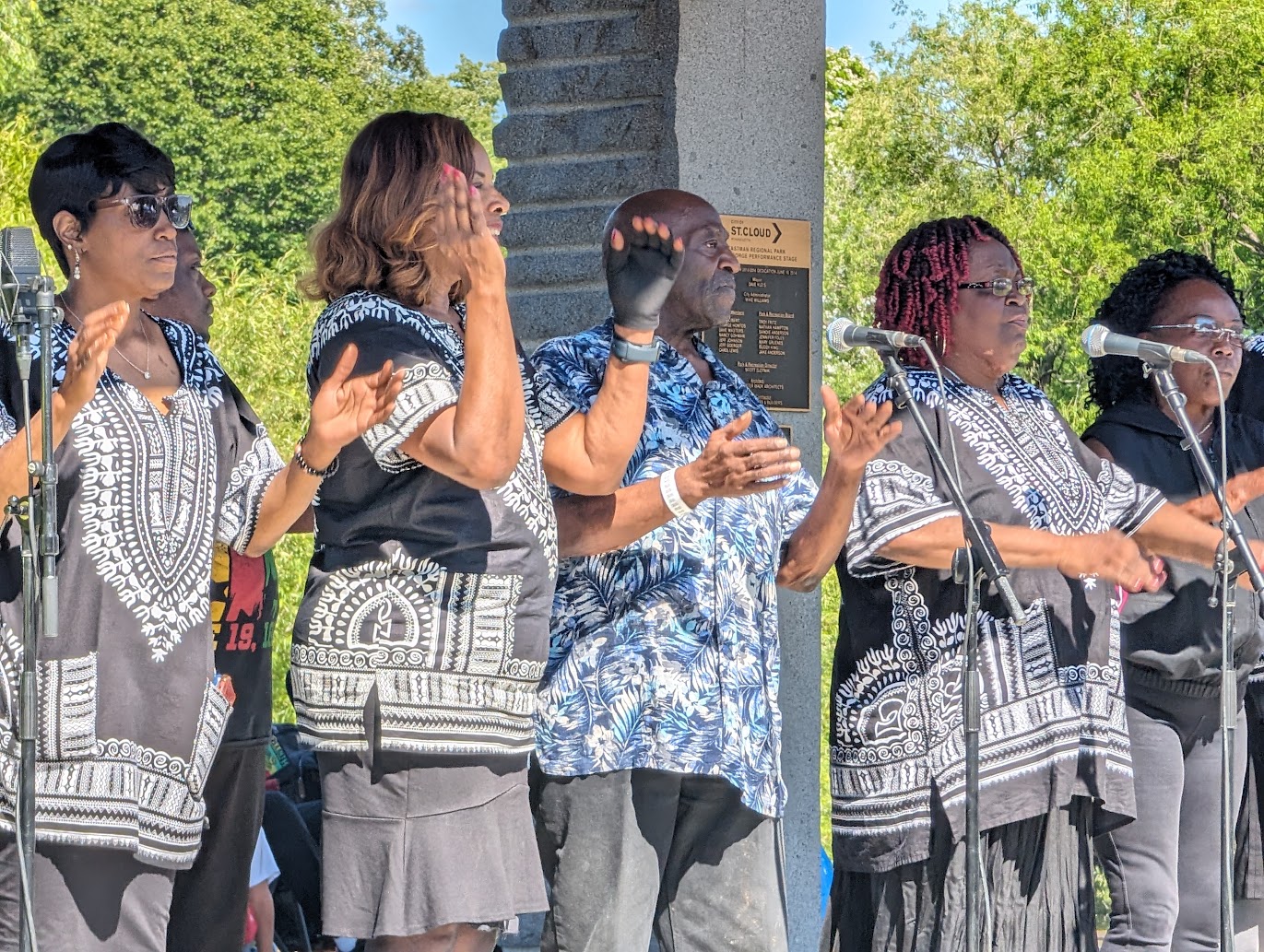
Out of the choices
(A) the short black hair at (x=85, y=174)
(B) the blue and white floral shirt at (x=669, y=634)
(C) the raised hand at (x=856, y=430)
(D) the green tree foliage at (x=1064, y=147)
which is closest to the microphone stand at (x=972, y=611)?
(C) the raised hand at (x=856, y=430)

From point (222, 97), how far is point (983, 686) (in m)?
31.4

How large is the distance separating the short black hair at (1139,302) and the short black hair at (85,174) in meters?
2.79

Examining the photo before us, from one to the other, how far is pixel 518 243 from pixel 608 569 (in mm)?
2072

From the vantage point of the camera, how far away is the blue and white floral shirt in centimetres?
398

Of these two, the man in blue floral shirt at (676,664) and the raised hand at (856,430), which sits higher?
the raised hand at (856,430)

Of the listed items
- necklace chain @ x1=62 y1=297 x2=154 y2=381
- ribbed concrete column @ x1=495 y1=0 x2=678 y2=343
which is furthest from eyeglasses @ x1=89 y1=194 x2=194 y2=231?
ribbed concrete column @ x1=495 y1=0 x2=678 y2=343

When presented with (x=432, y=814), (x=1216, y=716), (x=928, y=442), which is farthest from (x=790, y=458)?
(x=1216, y=716)

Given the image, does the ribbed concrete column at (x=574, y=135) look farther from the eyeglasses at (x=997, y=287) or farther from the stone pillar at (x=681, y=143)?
the eyeglasses at (x=997, y=287)

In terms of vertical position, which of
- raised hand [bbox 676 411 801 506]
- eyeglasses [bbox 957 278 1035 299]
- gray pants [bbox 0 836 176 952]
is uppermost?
eyeglasses [bbox 957 278 1035 299]

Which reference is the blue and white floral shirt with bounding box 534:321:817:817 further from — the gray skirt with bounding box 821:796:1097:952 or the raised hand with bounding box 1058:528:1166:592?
the raised hand with bounding box 1058:528:1166:592

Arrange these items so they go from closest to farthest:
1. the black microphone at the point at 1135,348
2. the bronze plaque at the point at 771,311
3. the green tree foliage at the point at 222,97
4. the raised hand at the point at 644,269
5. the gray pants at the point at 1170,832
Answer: the raised hand at the point at 644,269 → the black microphone at the point at 1135,348 → the gray pants at the point at 1170,832 → the bronze plaque at the point at 771,311 → the green tree foliage at the point at 222,97

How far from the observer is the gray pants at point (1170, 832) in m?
5.05

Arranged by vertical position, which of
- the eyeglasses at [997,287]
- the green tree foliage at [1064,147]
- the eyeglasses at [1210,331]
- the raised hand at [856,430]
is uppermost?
the green tree foliage at [1064,147]

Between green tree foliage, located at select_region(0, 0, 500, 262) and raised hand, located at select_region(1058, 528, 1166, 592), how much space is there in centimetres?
2654
